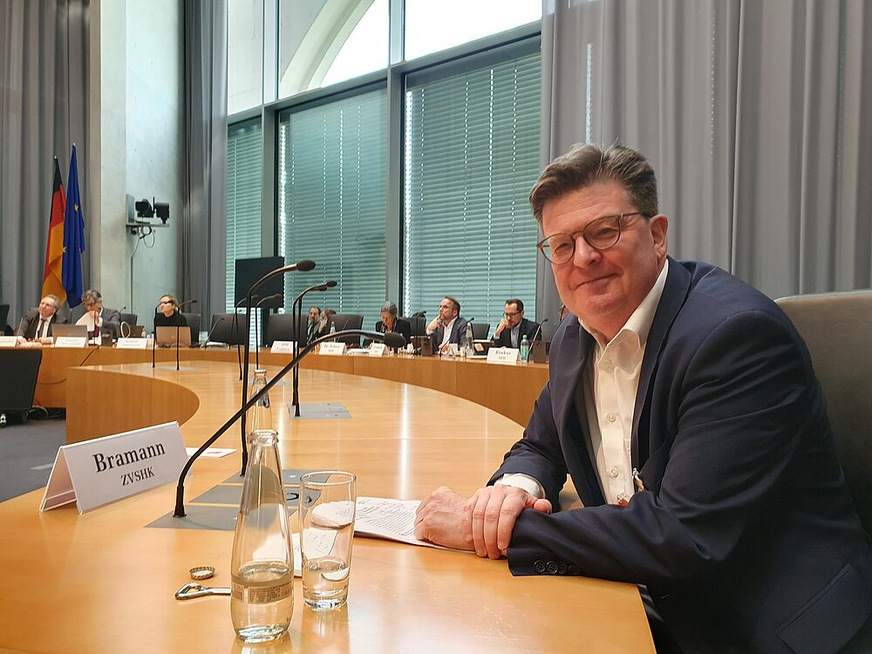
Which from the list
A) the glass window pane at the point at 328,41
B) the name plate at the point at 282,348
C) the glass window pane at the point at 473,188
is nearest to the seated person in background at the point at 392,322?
the name plate at the point at 282,348

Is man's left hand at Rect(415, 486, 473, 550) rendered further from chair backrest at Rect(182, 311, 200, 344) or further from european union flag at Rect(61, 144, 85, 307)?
european union flag at Rect(61, 144, 85, 307)

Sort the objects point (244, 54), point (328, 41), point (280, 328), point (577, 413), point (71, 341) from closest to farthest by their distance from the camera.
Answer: point (577, 413), point (71, 341), point (280, 328), point (328, 41), point (244, 54)

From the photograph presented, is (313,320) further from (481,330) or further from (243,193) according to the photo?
(243,193)

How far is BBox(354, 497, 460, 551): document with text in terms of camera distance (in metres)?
0.97

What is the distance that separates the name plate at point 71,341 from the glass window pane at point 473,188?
3.62 meters

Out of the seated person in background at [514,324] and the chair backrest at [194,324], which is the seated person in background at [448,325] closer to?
the seated person in background at [514,324]

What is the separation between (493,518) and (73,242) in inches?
337

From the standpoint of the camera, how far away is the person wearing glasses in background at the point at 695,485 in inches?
33.6

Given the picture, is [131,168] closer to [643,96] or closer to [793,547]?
[643,96]

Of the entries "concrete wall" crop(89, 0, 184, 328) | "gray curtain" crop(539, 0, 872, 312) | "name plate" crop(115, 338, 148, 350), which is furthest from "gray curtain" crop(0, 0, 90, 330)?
"gray curtain" crop(539, 0, 872, 312)

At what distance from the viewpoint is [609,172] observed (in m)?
1.20

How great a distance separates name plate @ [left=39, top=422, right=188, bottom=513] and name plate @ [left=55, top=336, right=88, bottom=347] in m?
5.02

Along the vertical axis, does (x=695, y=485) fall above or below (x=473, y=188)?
below

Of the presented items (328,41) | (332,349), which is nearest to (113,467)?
(332,349)
